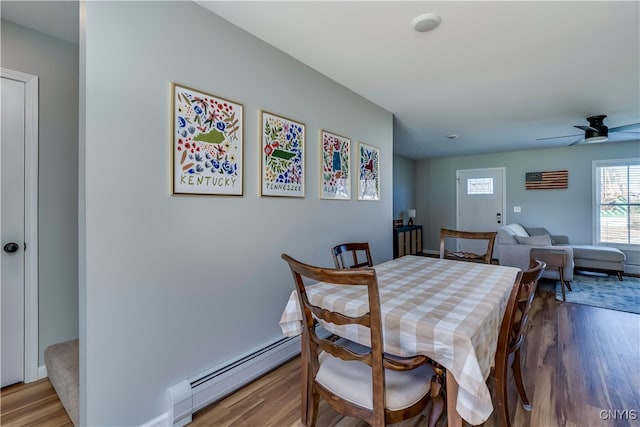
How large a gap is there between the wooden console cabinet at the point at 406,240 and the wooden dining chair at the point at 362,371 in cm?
365

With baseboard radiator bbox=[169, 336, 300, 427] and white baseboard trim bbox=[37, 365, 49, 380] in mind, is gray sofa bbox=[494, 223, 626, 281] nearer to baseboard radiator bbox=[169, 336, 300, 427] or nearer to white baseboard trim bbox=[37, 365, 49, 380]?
baseboard radiator bbox=[169, 336, 300, 427]

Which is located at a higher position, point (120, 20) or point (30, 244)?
point (120, 20)

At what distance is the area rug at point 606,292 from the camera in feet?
11.2

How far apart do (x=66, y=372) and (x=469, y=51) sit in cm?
336

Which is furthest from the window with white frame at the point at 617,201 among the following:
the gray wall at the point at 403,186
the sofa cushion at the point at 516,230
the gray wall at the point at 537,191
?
the gray wall at the point at 403,186

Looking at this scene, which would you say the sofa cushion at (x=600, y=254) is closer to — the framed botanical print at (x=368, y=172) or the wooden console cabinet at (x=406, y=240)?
the wooden console cabinet at (x=406, y=240)

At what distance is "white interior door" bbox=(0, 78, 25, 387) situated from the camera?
5.96ft

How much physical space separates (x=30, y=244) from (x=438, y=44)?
3110 mm

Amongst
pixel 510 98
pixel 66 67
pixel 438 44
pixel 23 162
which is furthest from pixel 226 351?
pixel 510 98

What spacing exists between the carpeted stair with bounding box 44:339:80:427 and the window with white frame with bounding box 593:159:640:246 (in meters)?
7.29

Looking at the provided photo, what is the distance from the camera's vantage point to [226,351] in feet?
6.03

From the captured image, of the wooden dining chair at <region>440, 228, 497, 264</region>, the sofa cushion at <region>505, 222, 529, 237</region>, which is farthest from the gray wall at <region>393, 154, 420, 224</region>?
the wooden dining chair at <region>440, 228, 497, 264</region>

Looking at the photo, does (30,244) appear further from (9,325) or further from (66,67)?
(66,67)

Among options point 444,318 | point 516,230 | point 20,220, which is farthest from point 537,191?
point 20,220
